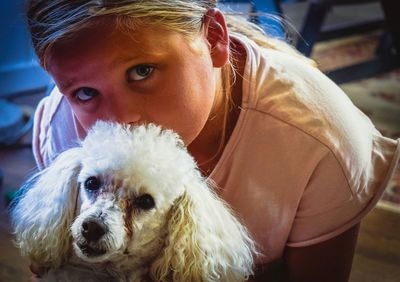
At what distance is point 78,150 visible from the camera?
77 centimetres

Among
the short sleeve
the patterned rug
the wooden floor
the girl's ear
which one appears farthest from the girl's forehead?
the patterned rug

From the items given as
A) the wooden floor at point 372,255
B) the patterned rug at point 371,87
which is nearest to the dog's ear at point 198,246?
the wooden floor at point 372,255

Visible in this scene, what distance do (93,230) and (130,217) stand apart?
6 cm

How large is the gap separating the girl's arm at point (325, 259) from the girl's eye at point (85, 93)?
1.45 ft

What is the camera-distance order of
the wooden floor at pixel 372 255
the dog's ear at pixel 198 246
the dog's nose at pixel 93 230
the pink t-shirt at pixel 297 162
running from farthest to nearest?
the wooden floor at pixel 372 255
the pink t-shirt at pixel 297 162
the dog's ear at pixel 198 246
the dog's nose at pixel 93 230

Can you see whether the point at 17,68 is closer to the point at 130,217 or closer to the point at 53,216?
the point at 53,216

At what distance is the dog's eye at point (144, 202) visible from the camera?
0.67m

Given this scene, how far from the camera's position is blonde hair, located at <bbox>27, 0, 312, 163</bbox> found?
65 centimetres

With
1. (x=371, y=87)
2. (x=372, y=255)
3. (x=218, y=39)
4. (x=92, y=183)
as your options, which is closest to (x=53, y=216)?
(x=92, y=183)

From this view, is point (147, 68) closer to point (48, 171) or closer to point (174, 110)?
point (174, 110)

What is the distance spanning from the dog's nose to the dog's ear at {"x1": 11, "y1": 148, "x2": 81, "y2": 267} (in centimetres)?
15

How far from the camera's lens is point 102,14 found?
657 millimetres

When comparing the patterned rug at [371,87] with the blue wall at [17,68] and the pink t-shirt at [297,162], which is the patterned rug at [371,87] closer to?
the pink t-shirt at [297,162]

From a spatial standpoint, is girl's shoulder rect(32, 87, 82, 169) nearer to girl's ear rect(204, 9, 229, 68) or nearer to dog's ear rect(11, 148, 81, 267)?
dog's ear rect(11, 148, 81, 267)
